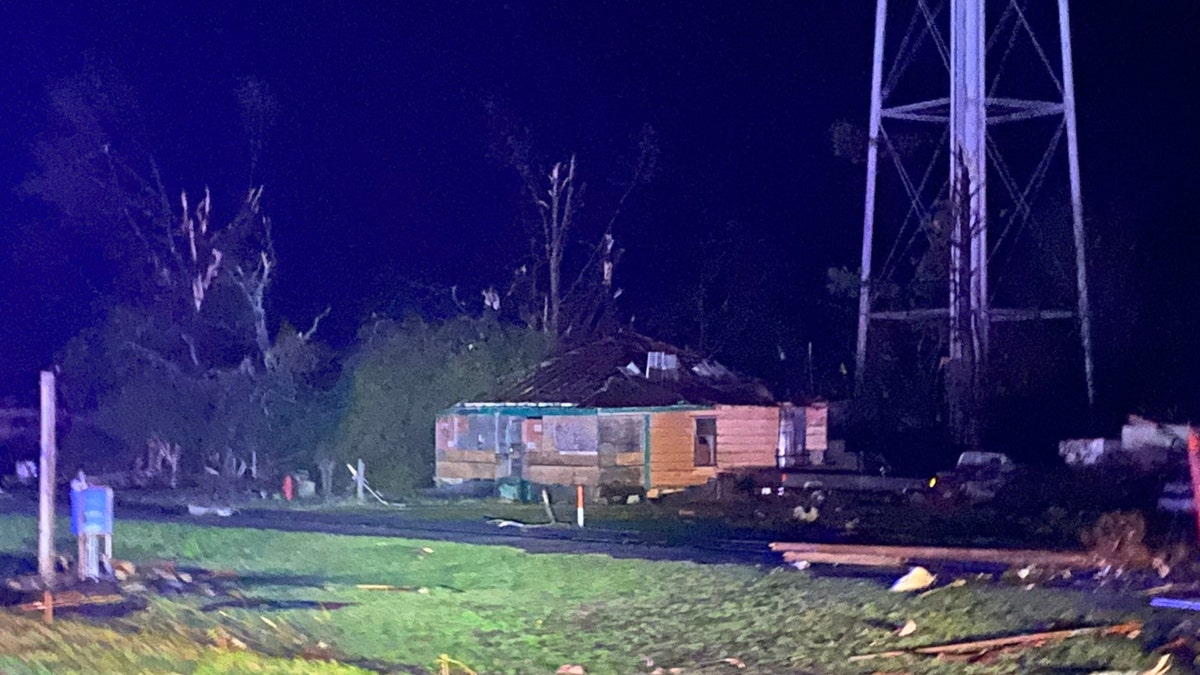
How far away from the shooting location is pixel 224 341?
48250 millimetres

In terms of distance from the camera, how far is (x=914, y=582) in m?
17.8

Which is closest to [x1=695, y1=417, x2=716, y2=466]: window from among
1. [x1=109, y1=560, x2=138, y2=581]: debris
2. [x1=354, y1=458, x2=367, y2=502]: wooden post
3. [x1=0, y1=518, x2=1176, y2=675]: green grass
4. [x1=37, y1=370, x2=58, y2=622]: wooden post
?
[x1=354, y1=458, x2=367, y2=502]: wooden post

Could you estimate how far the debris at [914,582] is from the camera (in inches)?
696

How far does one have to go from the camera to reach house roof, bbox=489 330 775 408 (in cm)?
3534

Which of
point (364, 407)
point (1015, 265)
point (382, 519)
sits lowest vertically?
point (382, 519)

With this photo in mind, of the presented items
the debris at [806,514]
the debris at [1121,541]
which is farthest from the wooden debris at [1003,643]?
the debris at [806,514]

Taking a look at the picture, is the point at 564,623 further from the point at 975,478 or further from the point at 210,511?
the point at 210,511

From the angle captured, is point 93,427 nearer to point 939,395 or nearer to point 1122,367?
point 939,395

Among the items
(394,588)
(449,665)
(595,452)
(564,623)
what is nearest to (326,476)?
(595,452)

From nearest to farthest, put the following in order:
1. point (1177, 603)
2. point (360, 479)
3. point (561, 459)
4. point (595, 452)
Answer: point (1177, 603) < point (595, 452) < point (561, 459) < point (360, 479)

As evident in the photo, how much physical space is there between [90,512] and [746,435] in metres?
21.2

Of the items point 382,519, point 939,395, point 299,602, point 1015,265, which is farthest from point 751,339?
point 299,602

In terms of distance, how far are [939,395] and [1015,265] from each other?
767 cm

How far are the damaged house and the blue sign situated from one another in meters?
16.3
